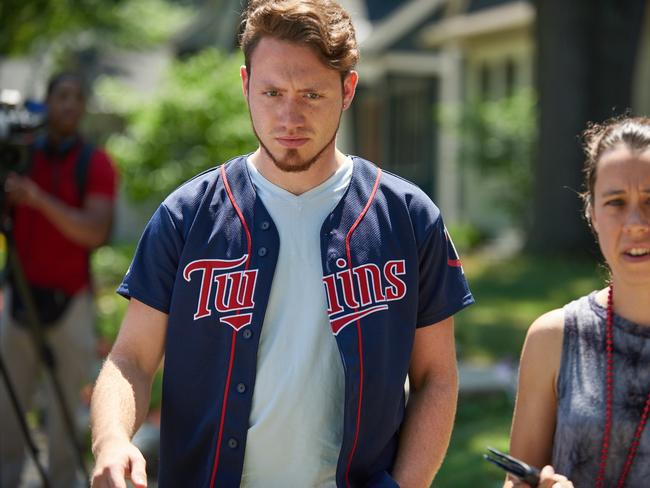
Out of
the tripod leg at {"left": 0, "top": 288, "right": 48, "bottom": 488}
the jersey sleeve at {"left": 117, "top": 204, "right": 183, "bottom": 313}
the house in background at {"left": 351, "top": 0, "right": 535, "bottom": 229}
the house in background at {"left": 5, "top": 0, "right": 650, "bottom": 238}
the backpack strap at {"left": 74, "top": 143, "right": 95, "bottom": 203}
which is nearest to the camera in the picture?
the jersey sleeve at {"left": 117, "top": 204, "right": 183, "bottom": 313}

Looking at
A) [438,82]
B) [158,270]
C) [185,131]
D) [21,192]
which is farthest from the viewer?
[438,82]

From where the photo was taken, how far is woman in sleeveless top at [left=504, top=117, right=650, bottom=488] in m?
2.48

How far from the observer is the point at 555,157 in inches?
529

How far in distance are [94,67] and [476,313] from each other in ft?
67.4

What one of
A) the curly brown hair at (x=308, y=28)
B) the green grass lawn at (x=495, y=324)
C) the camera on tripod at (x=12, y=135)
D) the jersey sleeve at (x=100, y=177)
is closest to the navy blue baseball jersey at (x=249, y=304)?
the curly brown hair at (x=308, y=28)

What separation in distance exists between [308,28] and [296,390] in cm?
84

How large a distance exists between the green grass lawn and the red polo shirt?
2.21 meters

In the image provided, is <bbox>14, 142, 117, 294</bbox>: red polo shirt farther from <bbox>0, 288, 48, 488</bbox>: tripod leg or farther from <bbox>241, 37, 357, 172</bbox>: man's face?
<bbox>241, 37, 357, 172</bbox>: man's face

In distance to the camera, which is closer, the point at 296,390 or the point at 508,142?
the point at 296,390

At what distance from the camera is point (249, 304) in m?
2.50

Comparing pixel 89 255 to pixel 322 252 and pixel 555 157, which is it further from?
pixel 555 157

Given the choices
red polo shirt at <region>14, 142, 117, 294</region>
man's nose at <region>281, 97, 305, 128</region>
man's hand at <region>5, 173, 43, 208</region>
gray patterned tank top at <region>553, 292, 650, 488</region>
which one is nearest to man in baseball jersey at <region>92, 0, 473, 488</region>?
man's nose at <region>281, 97, 305, 128</region>

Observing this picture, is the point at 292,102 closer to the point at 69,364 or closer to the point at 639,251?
the point at 639,251

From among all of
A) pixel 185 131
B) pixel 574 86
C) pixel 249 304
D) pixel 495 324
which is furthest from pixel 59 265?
pixel 574 86
